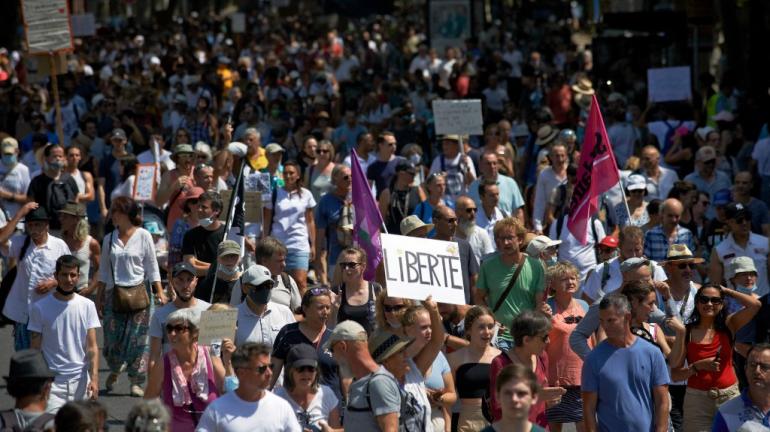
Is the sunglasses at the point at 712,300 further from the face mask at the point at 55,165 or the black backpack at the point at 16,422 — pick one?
the face mask at the point at 55,165

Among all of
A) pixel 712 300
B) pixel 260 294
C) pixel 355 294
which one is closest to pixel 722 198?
pixel 712 300

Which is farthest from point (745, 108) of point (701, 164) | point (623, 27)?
point (623, 27)

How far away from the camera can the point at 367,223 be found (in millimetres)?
11406

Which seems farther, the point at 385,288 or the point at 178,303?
the point at 385,288

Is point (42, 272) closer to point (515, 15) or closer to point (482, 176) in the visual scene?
point (482, 176)

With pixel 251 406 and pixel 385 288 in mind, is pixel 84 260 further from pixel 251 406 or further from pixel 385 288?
pixel 251 406

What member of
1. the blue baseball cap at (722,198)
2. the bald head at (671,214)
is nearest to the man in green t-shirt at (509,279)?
the bald head at (671,214)

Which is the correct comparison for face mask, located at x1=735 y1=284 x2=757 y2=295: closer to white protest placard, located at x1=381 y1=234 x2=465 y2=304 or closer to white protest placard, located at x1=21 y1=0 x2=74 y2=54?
white protest placard, located at x1=381 y1=234 x2=465 y2=304

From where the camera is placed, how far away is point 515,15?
57500mm

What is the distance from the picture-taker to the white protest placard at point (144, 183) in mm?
15430

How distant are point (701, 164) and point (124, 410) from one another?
20.6 ft

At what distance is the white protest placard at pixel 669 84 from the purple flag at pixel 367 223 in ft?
33.9

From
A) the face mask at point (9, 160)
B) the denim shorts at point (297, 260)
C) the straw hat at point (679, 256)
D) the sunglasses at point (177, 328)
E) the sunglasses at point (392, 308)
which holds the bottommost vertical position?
the denim shorts at point (297, 260)

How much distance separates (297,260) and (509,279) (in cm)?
360
